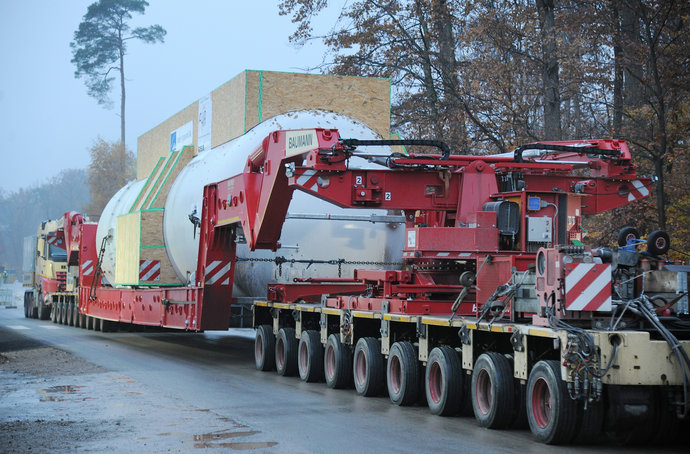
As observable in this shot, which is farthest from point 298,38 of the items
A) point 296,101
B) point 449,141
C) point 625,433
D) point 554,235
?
point 625,433

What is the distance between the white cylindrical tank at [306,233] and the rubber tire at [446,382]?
6.26m

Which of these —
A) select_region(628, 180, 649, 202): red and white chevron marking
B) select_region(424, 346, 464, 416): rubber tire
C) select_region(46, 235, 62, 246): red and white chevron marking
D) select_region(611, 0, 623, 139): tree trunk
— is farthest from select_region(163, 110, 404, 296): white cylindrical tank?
select_region(46, 235, 62, 246): red and white chevron marking

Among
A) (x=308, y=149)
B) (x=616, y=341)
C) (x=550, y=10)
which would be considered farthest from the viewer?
(x=550, y=10)

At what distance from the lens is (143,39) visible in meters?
83.1

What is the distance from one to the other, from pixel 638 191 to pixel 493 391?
5.14 m

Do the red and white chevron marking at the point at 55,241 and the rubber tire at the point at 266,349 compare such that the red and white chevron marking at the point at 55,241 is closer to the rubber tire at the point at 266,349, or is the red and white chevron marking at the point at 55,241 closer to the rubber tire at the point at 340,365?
the rubber tire at the point at 266,349

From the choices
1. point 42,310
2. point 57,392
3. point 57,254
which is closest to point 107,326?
point 57,254

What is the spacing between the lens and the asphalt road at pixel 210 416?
9.09 m

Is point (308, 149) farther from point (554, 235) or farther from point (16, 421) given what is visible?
point (16, 421)

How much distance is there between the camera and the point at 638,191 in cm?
1376

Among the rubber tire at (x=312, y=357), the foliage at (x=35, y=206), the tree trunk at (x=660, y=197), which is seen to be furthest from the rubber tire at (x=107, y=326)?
the foliage at (x=35, y=206)

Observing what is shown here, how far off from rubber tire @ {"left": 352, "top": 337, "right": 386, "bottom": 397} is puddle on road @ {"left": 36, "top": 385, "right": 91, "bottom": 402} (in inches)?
146

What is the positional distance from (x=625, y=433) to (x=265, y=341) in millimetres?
8746

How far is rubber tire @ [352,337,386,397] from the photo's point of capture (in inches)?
513
